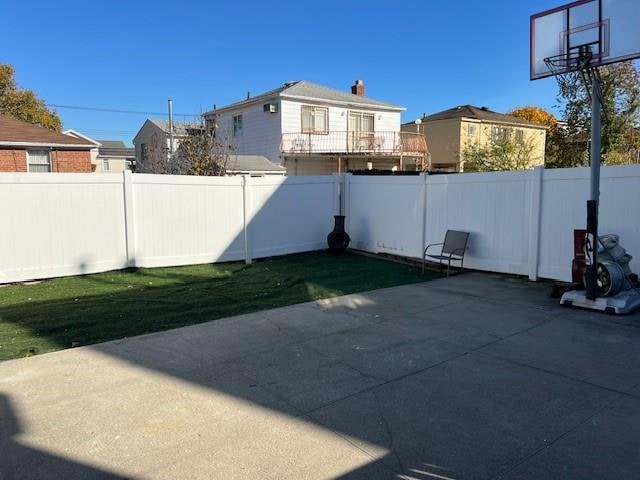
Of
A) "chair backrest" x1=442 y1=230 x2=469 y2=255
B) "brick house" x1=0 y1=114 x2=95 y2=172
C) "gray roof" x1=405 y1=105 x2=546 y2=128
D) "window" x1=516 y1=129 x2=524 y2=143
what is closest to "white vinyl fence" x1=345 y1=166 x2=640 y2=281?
"chair backrest" x1=442 y1=230 x2=469 y2=255

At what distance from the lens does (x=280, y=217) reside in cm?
1188

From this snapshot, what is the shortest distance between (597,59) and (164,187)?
788cm

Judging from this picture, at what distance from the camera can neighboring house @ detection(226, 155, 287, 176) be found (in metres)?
21.9

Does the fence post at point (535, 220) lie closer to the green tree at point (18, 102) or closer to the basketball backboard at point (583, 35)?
the basketball backboard at point (583, 35)

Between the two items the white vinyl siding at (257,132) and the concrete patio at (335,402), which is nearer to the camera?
the concrete patio at (335,402)

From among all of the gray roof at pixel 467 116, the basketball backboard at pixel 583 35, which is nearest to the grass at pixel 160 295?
the basketball backboard at pixel 583 35

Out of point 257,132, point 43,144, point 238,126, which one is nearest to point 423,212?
point 43,144

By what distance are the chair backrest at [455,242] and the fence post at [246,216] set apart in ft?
14.2

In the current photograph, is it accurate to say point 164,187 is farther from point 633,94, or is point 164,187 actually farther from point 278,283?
point 633,94

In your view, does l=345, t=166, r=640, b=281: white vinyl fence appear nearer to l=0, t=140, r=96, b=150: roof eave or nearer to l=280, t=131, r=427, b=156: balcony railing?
l=280, t=131, r=427, b=156: balcony railing

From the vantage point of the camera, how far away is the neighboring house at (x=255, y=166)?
861 inches

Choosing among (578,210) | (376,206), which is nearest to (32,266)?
(376,206)

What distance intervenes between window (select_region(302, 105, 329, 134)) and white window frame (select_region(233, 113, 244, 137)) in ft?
14.3

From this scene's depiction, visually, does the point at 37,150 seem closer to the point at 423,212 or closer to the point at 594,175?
the point at 423,212
